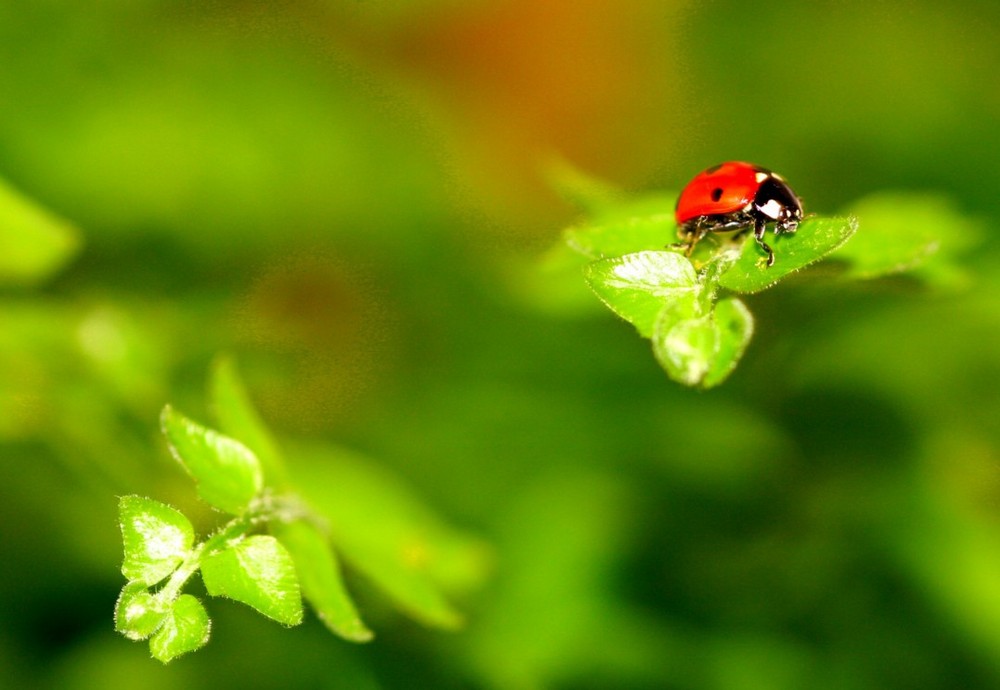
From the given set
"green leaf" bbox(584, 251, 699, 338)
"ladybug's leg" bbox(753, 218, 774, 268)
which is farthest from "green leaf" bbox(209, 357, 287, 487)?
"ladybug's leg" bbox(753, 218, 774, 268)

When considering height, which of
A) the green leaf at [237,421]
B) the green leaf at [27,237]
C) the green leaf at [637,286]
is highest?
the green leaf at [27,237]

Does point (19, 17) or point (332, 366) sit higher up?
point (19, 17)

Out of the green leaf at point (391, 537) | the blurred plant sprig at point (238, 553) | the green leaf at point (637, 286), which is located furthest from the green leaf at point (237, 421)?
the green leaf at point (637, 286)

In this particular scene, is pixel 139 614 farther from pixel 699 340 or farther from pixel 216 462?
pixel 699 340

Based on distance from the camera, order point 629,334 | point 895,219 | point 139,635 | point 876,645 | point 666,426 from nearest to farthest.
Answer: point 139,635
point 895,219
point 876,645
point 666,426
point 629,334

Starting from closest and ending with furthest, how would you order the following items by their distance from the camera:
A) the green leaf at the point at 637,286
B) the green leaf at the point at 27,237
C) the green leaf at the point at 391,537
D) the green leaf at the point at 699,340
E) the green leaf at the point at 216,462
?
the green leaf at the point at 699,340
the green leaf at the point at 637,286
the green leaf at the point at 216,462
the green leaf at the point at 391,537
the green leaf at the point at 27,237

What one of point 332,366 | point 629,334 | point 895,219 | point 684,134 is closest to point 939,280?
point 895,219

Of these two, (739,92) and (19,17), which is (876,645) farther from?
(19,17)

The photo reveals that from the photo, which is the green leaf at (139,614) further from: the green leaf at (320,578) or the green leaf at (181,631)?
the green leaf at (320,578)
